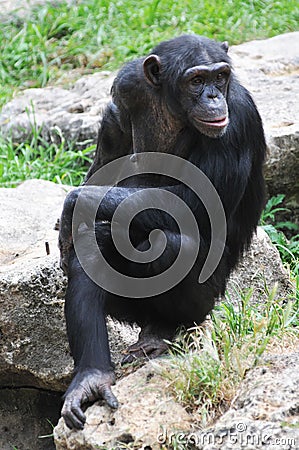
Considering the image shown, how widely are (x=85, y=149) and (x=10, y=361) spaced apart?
2.84m

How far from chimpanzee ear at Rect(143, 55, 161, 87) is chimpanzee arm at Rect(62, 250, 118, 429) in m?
1.02

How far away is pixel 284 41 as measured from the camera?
8086mm

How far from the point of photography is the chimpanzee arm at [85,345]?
3.57 metres

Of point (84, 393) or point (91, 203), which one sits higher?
point (91, 203)

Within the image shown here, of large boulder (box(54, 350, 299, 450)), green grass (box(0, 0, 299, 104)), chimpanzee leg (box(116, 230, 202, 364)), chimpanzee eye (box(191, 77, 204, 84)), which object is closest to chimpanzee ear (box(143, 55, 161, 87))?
chimpanzee eye (box(191, 77, 204, 84))

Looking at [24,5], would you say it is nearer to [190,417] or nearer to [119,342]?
[119,342]

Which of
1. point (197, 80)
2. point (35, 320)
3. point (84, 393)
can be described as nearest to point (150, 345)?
point (84, 393)

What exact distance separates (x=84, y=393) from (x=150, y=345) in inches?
23.0

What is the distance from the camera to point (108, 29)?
9016 mm

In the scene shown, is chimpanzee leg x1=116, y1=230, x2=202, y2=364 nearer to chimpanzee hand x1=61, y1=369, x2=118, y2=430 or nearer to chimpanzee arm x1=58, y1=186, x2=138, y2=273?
chimpanzee arm x1=58, y1=186, x2=138, y2=273

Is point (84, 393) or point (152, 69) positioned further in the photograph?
point (152, 69)

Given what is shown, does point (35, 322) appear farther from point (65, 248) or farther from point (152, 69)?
point (152, 69)

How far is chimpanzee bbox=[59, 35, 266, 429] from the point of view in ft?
12.6

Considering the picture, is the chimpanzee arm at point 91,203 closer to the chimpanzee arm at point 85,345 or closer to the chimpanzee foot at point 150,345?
the chimpanzee arm at point 85,345
